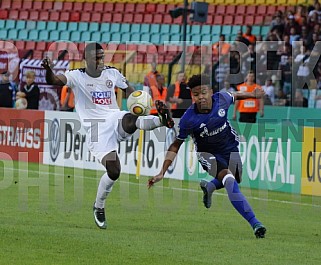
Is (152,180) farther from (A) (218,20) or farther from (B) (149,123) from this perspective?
(A) (218,20)

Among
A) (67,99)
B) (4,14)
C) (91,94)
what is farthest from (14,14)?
(91,94)

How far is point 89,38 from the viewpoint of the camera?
32.3 meters

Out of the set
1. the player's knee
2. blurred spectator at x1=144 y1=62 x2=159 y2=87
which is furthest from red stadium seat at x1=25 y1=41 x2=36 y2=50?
the player's knee

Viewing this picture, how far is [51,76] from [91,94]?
838 mm

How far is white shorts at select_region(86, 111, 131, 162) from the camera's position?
39.7ft

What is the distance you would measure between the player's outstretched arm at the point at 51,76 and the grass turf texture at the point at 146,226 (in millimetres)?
1800

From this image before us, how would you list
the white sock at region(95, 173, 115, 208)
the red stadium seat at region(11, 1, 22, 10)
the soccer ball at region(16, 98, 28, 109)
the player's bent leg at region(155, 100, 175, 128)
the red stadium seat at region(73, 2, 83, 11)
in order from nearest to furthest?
the player's bent leg at region(155, 100, 175, 128), the white sock at region(95, 173, 115, 208), the soccer ball at region(16, 98, 28, 109), the red stadium seat at region(73, 2, 83, 11), the red stadium seat at region(11, 1, 22, 10)

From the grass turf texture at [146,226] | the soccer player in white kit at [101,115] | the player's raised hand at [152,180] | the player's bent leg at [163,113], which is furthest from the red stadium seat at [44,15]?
the player's raised hand at [152,180]

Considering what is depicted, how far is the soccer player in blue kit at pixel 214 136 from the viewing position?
1131 cm

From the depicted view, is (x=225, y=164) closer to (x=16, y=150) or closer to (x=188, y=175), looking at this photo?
(x=188, y=175)

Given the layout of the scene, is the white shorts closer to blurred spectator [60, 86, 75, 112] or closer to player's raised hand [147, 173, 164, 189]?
player's raised hand [147, 173, 164, 189]

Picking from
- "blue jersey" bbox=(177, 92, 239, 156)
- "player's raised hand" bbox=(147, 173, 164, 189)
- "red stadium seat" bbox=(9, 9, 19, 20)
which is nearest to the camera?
"player's raised hand" bbox=(147, 173, 164, 189)

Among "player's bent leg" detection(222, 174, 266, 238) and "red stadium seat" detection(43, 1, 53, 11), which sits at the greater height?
"red stadium seat" detection(43, 1, 53, 11)

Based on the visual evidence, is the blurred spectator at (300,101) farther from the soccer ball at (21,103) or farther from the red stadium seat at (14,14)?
the red stadium seat at (14,14)
